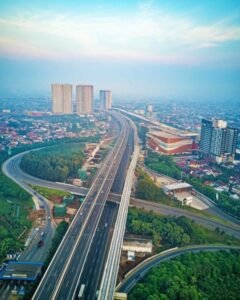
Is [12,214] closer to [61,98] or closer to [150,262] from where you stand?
[150,262]

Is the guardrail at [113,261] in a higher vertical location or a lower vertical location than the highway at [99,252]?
higher

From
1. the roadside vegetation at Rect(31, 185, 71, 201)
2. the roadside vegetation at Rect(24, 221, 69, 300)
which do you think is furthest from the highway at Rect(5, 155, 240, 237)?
the roadside vegetation at Rect(24, 221, 69, 300)

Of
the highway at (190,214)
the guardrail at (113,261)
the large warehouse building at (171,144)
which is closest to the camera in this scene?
the guardrail at (113,261)

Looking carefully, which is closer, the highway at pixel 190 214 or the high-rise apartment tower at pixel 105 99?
the highway at pixel 190 214

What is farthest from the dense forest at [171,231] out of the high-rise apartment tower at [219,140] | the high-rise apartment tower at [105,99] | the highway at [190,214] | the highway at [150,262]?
the high-rise apartment tower at [105,99]

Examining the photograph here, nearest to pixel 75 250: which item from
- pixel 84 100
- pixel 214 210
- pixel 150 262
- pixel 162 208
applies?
pixel 150 262

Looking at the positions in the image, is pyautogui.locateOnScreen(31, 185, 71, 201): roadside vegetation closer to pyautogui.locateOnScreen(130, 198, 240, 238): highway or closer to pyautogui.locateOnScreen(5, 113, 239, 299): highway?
pyautogui.locateOnScreen(5, 113, 239, 299): highway

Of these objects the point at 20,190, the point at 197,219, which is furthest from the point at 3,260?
the point at 197,219

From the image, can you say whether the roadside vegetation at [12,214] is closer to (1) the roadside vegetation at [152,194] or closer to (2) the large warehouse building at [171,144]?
(1) the roadside vegetation at [152,194]
